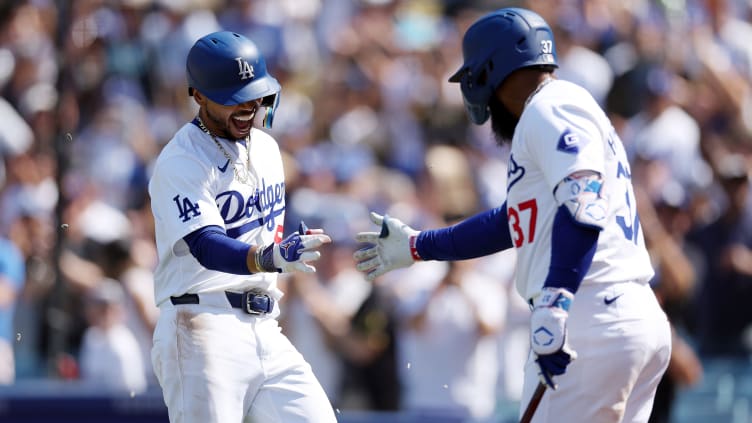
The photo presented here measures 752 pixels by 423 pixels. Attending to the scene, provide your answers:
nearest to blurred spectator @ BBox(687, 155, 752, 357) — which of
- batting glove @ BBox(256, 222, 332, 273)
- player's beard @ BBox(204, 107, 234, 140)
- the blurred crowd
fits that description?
the blurred crowd

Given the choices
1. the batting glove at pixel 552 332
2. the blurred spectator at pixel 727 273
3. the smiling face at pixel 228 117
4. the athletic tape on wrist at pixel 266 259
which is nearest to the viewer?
the batting glove at pixel 552 332

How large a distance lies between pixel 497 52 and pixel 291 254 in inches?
43.1

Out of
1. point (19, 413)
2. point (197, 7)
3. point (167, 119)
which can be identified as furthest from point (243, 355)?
point (197, 7)

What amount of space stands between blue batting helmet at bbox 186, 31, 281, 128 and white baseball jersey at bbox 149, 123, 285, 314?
21 centimetres

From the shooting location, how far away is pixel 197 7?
12203mm

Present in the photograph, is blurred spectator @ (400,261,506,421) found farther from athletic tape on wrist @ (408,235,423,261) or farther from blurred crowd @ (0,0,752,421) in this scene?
athletic tape on wrist @ (408,235,423,261)

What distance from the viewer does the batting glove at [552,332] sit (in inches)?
176

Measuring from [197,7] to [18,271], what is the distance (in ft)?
11.4

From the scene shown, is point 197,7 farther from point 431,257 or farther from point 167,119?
point 431,257

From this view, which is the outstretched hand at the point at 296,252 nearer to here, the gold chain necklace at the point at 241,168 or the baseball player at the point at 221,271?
the baseball player at the point at 221,271

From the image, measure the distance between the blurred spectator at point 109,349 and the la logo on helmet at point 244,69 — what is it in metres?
4.28

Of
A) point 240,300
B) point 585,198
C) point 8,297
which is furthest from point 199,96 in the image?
point 8,297

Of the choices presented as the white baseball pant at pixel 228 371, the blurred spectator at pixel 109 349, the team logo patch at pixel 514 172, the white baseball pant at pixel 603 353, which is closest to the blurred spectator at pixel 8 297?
the blurred spectator at pixel 109 349

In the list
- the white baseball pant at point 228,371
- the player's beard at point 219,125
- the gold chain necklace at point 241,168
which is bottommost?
the white baseball pant at point 228,371
